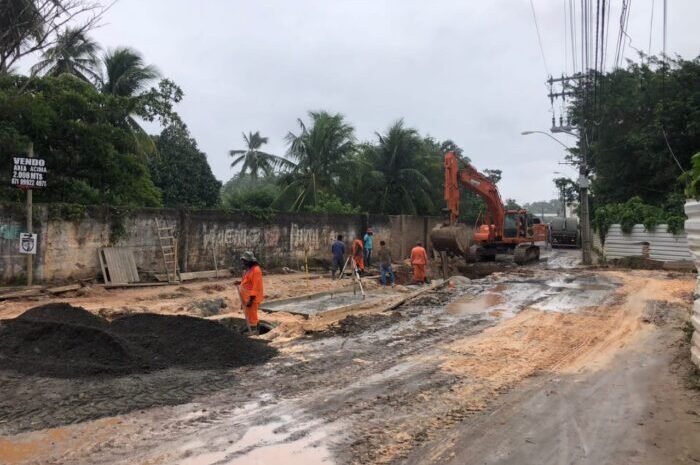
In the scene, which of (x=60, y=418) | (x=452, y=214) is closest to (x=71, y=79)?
(x=452, y=214)

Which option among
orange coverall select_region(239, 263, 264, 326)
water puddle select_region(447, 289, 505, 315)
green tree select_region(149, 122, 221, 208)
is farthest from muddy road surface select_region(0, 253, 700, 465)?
green tree select_region(149, 122, 221, 208)

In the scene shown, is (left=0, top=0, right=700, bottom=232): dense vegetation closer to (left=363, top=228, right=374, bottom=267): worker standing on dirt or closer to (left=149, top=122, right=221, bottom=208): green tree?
(left=149, top=122, right=221, bottom=208): green tree

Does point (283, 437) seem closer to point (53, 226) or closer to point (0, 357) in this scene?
point (0, 357)

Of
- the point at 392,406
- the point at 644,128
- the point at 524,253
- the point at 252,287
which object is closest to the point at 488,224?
the point at 524,253

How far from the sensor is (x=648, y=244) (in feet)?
76.7

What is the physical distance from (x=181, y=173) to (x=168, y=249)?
1676 cm

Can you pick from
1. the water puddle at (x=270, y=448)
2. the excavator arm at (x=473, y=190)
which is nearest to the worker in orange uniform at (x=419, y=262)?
the excavator arm at (x=473, y=190)

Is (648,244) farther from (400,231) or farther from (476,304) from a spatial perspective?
(476,304)

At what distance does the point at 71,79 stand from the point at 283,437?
56.6ft

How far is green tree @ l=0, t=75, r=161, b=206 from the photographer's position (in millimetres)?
15797

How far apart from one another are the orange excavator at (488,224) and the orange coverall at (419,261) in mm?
2747

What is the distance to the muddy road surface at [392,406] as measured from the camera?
4.55 meters

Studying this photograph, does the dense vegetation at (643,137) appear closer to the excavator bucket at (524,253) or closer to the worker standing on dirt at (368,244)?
the excavator bucket at (524,253)

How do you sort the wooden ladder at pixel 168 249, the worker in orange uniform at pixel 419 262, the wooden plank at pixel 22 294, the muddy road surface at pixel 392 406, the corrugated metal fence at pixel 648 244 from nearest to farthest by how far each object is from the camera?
the muddy road surface at pixel 392 406
the wooden plank at pixel 22 294
the worker in orange uniform at pixel 419 262
the wooden ladder at pixel 168 249
the corrugated metal fence at pixel 648 244
